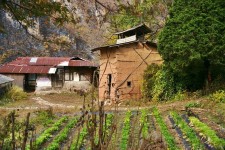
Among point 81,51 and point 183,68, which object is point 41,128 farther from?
point 81,51

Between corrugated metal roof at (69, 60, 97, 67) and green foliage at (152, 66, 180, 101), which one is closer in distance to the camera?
green foliage at (152, 66, 180, 101)

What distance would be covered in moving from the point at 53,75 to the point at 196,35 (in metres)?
20.1

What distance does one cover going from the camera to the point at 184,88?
20.2m

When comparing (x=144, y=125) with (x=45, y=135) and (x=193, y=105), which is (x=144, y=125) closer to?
(x=45, y=135)

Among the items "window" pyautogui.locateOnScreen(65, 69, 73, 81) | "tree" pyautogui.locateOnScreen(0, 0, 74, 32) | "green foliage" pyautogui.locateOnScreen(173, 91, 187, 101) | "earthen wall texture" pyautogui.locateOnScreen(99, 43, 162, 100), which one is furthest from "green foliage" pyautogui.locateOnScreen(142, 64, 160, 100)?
"tree" pyautogui.locateOnScreen(0, 0, 74, 32)

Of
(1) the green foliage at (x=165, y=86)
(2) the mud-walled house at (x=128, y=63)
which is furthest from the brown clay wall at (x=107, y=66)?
(1) the green foliage at (x=165, y=86)

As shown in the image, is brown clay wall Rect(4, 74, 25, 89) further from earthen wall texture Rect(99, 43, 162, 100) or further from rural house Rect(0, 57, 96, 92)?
earthen wall texture Rect(99, 43, 162, 100)

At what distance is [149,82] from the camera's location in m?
22.3

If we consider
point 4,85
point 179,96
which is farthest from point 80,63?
point 179,96

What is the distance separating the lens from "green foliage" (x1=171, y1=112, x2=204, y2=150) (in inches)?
386

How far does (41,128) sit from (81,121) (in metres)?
13.3

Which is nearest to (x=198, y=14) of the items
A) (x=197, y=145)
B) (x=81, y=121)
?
(x=197, y=145)

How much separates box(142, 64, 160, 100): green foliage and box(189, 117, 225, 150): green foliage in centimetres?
915

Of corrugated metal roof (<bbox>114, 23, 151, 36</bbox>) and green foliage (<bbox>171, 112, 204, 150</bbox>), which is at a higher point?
corrugated metal roof (<bbox>114, 23, 151, 36</bbox>)
